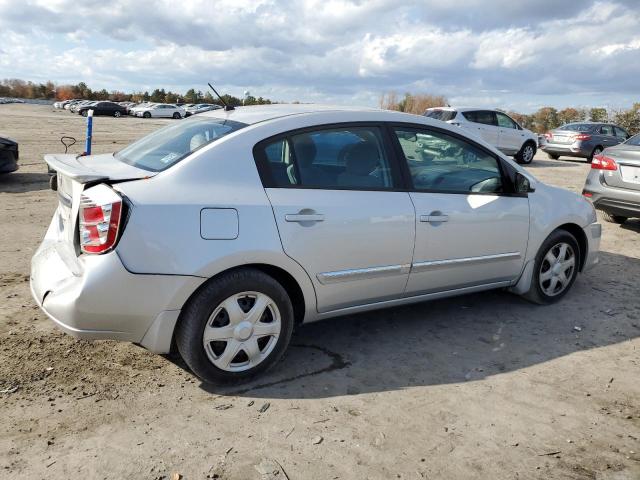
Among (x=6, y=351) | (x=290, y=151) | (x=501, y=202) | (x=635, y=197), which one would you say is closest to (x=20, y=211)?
(x=6, y=351)

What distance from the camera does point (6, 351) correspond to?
3668mm

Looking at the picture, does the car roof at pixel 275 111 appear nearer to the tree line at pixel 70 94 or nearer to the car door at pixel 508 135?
the car door at pixel 508 135

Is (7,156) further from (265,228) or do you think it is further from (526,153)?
(526,153)

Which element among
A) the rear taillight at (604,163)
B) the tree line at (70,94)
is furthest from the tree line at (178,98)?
the rear taillight at (604,163)

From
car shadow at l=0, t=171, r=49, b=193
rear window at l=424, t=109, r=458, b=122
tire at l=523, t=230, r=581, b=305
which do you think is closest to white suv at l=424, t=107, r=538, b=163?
rear window at l=424, t=109, r=458, b=122

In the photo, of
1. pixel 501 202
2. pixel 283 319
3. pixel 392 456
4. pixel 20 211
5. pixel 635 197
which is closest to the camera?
pixel 392 456

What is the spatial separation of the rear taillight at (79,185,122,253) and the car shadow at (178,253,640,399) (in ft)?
3.52

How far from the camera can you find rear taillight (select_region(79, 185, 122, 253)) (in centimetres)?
299

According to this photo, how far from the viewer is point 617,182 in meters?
7.58

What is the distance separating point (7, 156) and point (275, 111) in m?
8.31

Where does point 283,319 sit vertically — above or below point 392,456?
above

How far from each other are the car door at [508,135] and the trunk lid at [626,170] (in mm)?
10038

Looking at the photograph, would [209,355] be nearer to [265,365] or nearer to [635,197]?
[265,365]

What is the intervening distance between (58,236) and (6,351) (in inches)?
33.2
